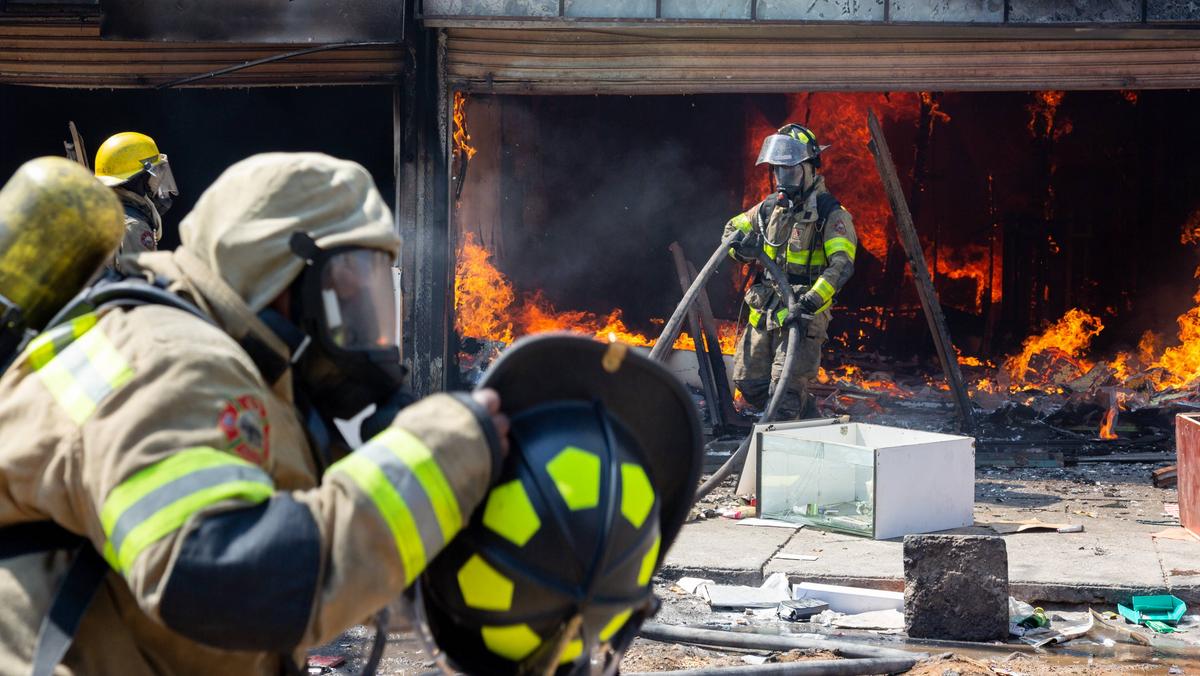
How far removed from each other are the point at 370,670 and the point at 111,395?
82 centimetres

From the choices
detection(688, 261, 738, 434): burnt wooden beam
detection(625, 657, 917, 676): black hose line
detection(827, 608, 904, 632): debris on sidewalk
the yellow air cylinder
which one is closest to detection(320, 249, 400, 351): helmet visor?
the yellow air cylinder

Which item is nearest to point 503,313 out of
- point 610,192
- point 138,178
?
point 610,192

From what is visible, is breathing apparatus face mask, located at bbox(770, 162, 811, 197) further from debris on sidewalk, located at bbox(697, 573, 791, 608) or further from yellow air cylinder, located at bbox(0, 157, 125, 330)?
yellow air cylinder, located at bbox(0, 157, 125, 330)

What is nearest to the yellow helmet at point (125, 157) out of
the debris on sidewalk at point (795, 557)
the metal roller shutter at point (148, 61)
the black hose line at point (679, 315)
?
the metal roller shutter at point (148, 61)

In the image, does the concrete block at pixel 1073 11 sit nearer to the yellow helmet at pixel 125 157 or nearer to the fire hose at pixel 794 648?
the fire hose at pixel 794 648

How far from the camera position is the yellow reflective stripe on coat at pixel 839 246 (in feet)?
28.1

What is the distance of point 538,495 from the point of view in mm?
1838

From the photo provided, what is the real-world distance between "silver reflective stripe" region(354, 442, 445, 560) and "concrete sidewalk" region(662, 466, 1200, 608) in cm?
431

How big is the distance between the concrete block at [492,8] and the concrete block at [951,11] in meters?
2.56

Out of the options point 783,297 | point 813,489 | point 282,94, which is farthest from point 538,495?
point 282,94

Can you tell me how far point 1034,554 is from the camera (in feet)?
Result: 20.2

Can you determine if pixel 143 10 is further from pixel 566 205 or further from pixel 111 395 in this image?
pixel 111 395

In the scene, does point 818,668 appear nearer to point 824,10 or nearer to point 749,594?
point 749,594

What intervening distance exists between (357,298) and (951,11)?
318 inches
